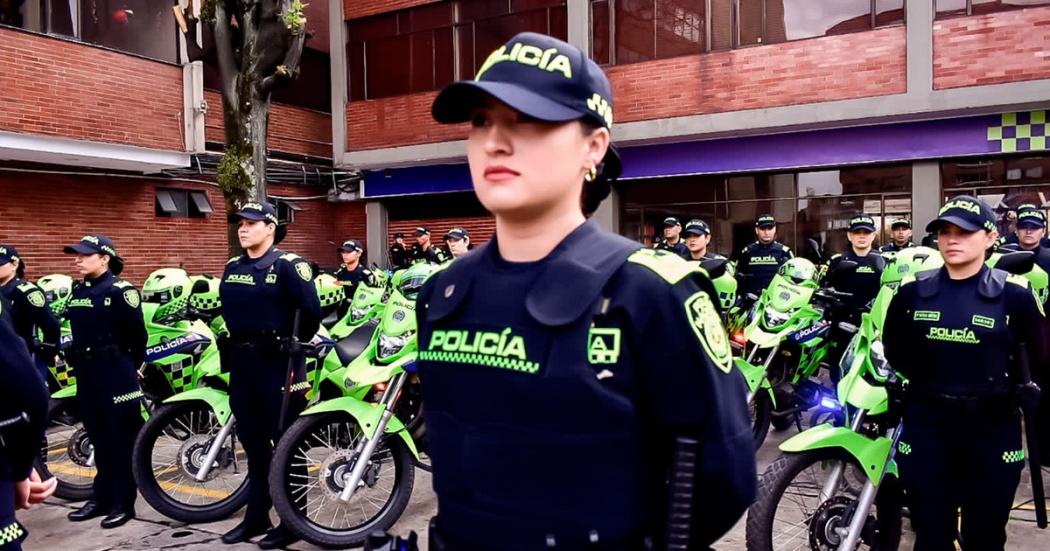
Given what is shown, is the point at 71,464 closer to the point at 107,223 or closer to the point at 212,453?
the point at 212,453

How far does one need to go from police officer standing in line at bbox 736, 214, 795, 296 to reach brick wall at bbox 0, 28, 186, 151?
976cm

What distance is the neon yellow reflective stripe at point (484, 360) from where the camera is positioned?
1526 mm

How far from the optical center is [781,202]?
14102 millimetres

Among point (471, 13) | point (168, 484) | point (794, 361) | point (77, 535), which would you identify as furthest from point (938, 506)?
point (471, 13)

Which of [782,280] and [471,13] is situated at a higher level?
[471,13]

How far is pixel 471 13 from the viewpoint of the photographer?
16844mm

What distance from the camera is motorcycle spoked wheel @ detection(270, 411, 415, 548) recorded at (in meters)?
4.39

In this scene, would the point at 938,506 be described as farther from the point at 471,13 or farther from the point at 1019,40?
the point at 471,13

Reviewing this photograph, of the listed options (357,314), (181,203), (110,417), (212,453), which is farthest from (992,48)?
(181,203)

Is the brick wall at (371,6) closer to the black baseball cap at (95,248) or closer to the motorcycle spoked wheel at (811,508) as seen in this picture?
the black baseball cap at (95,248)

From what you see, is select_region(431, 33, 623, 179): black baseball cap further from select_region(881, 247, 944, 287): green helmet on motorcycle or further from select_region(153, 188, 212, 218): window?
select_region(153, 188, 212, 218): window

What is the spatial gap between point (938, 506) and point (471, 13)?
15152 millimetres

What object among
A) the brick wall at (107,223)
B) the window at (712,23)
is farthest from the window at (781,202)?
the brick wall at (107,223)

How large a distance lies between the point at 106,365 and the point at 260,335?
117cm
